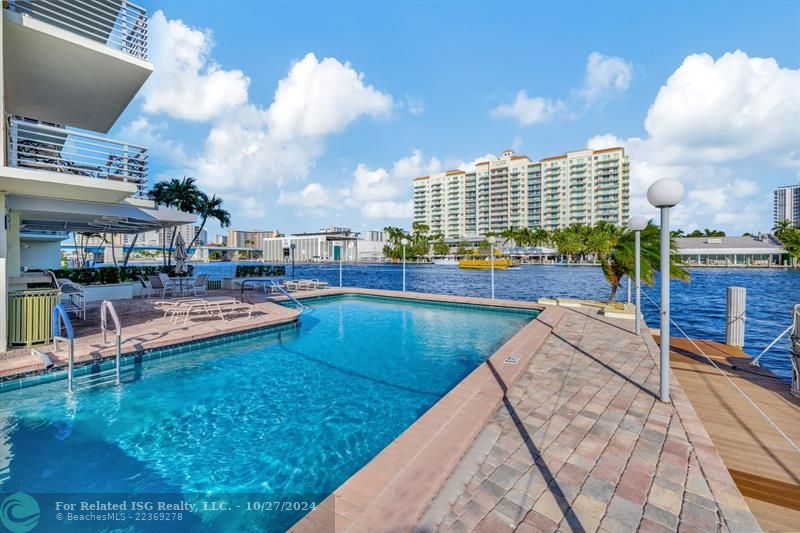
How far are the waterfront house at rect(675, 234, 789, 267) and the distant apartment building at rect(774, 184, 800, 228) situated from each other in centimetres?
12328

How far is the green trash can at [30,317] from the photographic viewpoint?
18.7 feet

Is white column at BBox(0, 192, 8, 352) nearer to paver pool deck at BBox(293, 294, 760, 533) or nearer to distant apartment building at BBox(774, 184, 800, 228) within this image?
paver pool deck at BBox(293, 294, 760, 533)

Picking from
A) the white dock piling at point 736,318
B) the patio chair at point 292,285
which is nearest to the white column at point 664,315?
the white dock piling at point 736,318

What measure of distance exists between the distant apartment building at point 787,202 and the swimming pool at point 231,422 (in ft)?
705

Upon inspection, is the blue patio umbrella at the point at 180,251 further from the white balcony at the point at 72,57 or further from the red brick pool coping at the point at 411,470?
the red brick pool coping at the point at 411,470

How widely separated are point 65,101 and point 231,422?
9228 millimetres

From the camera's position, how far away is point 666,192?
145 inches

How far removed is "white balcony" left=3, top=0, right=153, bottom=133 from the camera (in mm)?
5695

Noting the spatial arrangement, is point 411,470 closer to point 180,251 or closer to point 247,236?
point 180,251

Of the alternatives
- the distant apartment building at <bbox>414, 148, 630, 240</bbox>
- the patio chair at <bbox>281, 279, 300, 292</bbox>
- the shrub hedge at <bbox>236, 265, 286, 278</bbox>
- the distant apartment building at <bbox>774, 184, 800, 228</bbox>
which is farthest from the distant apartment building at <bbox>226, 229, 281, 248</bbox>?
the distant apartment building at <bbox>774, 184, 800, 228</bbox>

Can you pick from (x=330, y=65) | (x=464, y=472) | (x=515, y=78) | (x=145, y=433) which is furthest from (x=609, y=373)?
(x=515, y=78)

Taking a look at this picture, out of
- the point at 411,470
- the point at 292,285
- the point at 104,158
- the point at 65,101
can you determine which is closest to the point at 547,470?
the point at 411,470

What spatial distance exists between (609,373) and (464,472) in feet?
10.9

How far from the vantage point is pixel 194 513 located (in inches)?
105
